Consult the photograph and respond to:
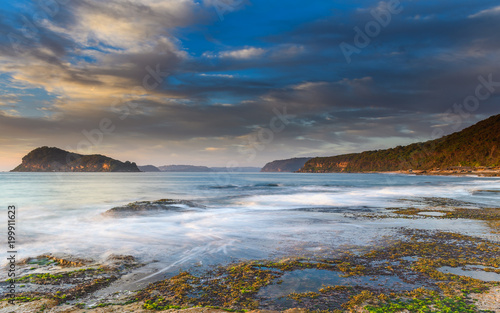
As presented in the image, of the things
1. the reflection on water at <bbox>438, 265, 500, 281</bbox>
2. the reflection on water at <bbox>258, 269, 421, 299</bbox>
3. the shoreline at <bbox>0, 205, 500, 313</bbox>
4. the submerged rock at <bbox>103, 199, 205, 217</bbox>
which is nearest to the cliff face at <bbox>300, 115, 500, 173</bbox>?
the submerged rock at <bbox>103, 199, 205, 217</bbox>

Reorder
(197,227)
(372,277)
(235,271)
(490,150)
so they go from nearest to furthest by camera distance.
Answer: (372,277) → (235,271) → (197,227) → (490,150)

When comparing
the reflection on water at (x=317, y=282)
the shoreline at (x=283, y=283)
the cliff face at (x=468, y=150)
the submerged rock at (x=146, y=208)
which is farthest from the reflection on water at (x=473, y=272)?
the cliff face at (x=468, y=150)

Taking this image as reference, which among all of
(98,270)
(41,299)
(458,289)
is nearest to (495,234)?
(458,289)

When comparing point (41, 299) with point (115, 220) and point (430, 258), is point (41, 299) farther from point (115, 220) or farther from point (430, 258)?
point (115, 220)

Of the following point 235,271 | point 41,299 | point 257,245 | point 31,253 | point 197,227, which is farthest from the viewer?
point 197,227

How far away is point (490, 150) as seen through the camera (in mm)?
129375

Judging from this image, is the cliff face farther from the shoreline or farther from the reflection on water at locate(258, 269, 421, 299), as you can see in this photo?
the reflection on water at locate(258, 269, 421, 299)

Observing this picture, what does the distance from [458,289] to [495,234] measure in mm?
7929

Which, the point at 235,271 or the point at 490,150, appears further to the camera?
the point at 490,150

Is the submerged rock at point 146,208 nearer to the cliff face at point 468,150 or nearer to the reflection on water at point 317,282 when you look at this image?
the reflection on water at point 317,282

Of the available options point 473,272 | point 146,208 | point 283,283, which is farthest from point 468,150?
point 283,283

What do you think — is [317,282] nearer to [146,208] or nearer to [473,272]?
[473,272]

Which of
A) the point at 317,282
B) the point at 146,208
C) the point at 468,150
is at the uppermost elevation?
the point at 468,150

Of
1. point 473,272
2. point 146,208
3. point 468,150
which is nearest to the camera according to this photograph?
point 473,272
